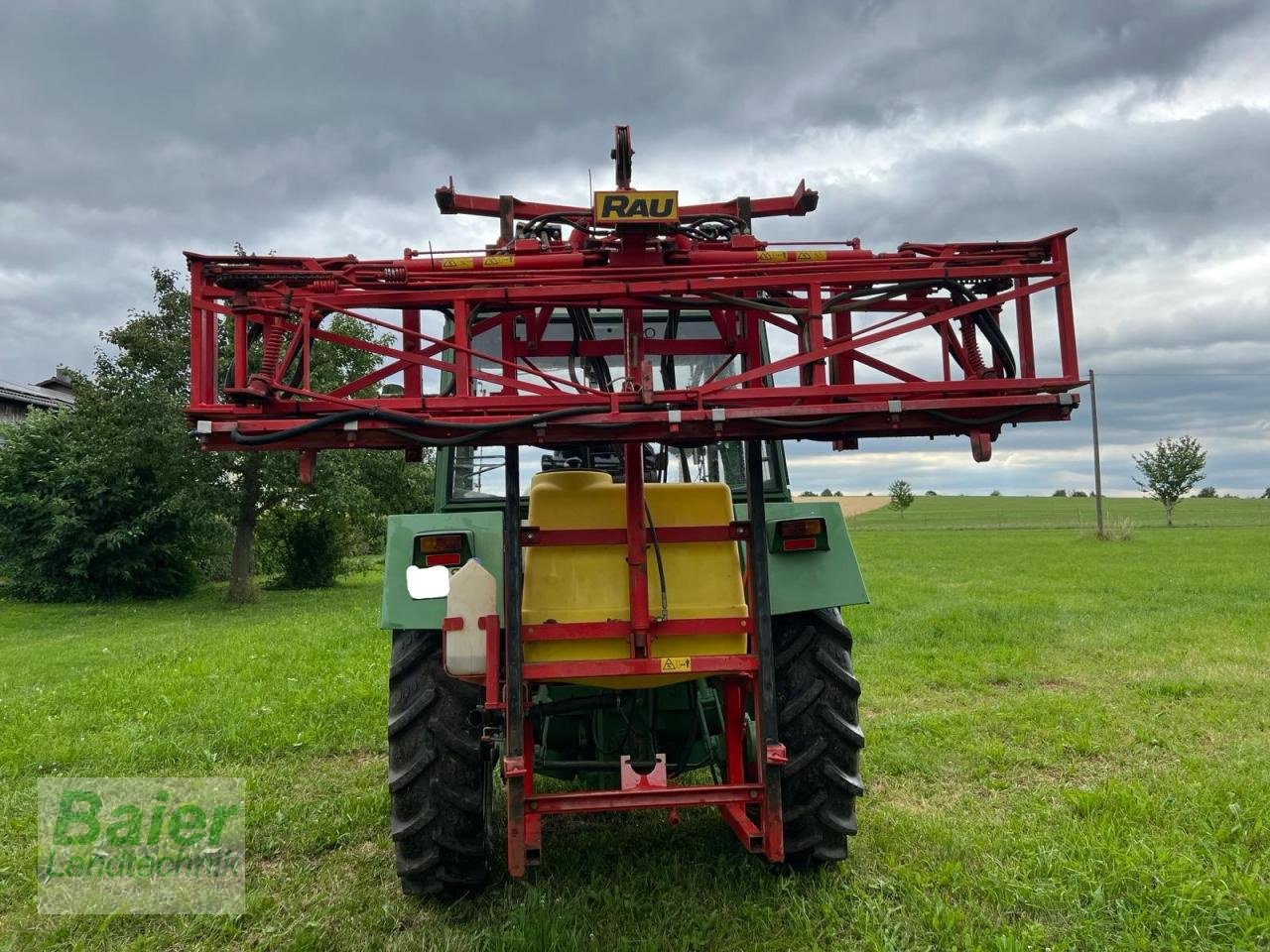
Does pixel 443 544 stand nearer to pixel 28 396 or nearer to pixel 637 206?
pixel 637 206

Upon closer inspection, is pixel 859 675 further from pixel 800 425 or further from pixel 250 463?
pixel 250 463

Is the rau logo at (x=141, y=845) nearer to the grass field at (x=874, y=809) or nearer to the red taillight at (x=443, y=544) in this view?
the grass field at (x=874, y=809)

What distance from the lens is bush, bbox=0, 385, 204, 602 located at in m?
19.9

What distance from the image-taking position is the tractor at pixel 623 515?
113 inches

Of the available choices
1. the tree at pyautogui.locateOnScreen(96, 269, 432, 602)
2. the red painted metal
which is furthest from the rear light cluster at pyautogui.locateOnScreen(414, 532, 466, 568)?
the tree at pyautogui.locateOnScreen(96, 269, 432, 602)

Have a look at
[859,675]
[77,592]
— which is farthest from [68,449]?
[859,675]

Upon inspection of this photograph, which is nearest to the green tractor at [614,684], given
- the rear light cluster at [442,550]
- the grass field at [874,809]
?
the rear light cluster at [442,550]

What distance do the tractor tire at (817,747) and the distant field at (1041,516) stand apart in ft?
126

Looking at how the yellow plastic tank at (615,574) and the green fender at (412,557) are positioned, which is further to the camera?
the green fender at (412,557)

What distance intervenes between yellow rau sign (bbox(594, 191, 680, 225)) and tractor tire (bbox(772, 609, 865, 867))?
1.65 metres

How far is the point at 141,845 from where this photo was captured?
4.27 meters

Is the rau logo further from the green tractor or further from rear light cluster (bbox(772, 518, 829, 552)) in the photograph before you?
rear light cluster (bbox(772, 518, 829, 552))

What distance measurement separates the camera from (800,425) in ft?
9.21

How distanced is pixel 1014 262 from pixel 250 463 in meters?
17.7
